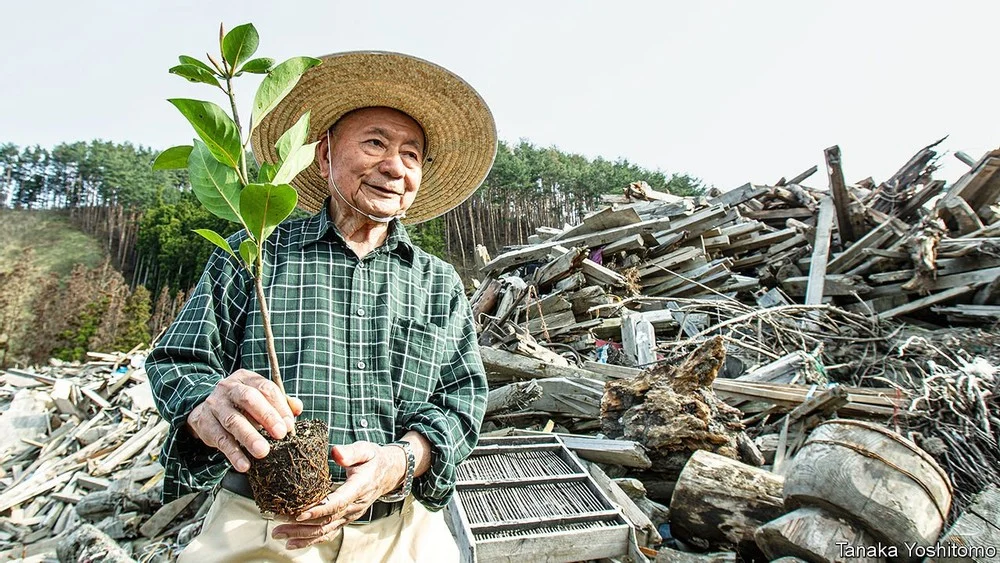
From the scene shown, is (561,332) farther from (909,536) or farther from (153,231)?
(153,231)

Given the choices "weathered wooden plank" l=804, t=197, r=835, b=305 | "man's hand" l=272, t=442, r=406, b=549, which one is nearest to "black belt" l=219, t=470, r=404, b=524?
"man's hand" l=272, t=442, r=406, b=549

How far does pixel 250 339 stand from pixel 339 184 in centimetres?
66

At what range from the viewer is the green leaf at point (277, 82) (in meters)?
1.18

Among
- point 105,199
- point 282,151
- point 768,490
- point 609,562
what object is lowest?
point 609,562

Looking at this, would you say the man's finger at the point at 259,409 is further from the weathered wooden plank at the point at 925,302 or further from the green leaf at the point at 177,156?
the weathered wooden plank at the point at 925,302

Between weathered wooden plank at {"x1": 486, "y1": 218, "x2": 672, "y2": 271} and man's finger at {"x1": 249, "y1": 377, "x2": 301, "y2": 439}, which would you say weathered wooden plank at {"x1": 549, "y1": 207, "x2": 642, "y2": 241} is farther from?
man's finger at {"x1": 249, "y1": 377, "x2": 301, "y2": 439}

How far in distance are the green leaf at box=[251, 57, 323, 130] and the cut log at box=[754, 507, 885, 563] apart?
2.82 meters

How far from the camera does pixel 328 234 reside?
185 cm

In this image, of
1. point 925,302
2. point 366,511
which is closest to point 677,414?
point 366,511

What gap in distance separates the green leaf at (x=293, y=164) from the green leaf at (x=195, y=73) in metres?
0.26

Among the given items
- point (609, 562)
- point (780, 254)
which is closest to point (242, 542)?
point (609, 562)

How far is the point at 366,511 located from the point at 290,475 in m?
0.54

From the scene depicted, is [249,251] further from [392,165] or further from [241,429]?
[392,165]

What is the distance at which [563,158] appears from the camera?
44.3m
